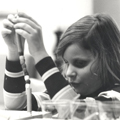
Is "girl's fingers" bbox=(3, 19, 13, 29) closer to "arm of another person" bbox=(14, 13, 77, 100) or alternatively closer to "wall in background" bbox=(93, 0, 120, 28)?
"arm of another person" bbox=(14, 13, 77, 100)

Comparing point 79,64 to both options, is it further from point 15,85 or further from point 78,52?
point 15,85

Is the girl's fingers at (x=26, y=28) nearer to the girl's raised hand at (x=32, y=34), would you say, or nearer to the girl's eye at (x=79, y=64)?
the girl's raised hand at (x=32, y=34)

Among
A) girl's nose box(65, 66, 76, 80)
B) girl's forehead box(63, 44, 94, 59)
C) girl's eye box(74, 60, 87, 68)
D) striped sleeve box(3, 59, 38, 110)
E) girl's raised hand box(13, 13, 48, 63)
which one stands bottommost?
striped sleeve box(3, 59, 38, 110)

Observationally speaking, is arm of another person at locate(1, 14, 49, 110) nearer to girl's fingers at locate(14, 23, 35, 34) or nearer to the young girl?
the young girl

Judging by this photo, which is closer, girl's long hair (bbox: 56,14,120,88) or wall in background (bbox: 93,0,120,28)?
girl's long hair (bbox: 56,14,120,88)

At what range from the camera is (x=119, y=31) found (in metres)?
0.51

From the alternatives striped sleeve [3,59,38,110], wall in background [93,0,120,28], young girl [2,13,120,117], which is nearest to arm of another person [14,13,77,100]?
young girl [2,13,120,117]

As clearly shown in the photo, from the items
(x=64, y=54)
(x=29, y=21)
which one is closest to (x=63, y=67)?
(x=64, y=54)

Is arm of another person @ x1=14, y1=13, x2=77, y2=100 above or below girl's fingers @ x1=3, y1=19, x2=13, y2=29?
below

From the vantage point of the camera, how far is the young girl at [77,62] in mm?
394

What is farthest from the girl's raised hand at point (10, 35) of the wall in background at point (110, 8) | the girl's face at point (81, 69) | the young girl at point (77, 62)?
the wall in background at point (110, 8)

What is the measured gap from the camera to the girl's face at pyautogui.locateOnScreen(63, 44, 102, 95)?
0.44 meters

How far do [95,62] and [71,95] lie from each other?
94 mm

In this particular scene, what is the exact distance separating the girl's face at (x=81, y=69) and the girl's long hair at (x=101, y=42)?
1 cm
